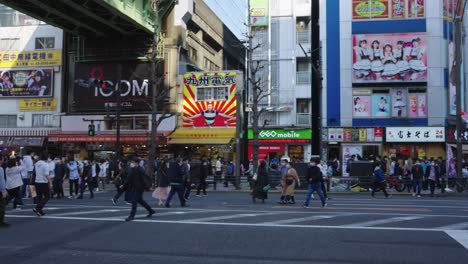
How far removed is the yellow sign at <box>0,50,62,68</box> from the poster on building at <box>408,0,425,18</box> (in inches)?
1077

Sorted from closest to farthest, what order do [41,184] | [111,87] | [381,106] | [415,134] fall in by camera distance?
[41,184], [415,134], [381,106], [111,87]

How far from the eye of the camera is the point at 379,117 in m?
34.8

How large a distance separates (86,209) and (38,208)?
7.13 ft

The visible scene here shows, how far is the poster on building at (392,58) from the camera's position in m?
34.1

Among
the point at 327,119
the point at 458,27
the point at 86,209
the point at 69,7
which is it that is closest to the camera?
the point at 86,209

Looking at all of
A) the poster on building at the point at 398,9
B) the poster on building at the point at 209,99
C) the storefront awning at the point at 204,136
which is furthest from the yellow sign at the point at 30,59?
the poster on building at the point at 398,9

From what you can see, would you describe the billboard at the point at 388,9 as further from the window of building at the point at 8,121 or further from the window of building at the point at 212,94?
the window of building at the point at 8,121

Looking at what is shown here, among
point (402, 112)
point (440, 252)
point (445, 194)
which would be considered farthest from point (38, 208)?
point (402, 112)

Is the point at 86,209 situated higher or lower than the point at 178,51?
lower

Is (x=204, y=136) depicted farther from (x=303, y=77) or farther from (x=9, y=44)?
(x=9, y=44)

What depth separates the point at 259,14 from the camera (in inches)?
1495

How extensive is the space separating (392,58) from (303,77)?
21.6ft

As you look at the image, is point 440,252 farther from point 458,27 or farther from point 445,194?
point 458,27

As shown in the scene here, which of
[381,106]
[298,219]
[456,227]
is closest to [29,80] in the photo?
[381,106]
